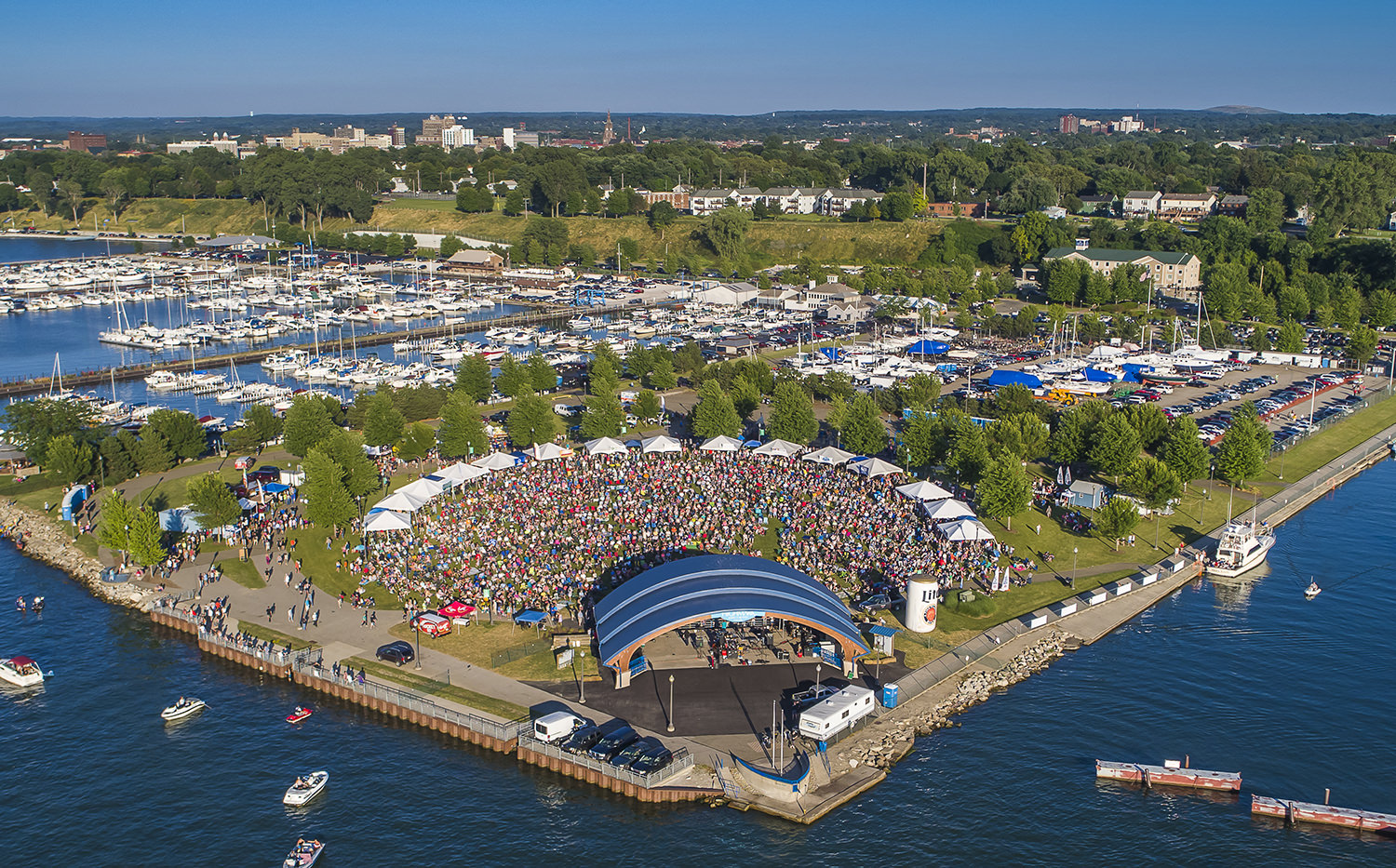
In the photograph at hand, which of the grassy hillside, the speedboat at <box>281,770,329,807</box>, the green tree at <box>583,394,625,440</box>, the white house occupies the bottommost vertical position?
the speedboat at <box>281,770,329,807</box>

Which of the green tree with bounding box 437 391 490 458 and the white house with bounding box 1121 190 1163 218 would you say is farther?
the white house with bounding box 1121 190 1163 218

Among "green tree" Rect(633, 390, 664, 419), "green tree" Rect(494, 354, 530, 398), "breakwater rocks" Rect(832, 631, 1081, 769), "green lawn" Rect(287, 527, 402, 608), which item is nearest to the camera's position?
"breakwater rocks" Rect(832, 631, 1081, 769)

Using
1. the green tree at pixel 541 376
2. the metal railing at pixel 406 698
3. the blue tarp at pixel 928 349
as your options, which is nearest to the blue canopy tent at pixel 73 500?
the metal railing at pixel 406 698

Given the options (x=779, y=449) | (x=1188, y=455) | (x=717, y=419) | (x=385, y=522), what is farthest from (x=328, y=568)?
(x=1188, y=455)

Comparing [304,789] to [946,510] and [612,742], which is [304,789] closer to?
[612,742]

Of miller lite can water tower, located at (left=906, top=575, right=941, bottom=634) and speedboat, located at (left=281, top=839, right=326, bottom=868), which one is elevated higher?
miller lite can water tower, located at (left=906, top=575, right=941, bottom=634)

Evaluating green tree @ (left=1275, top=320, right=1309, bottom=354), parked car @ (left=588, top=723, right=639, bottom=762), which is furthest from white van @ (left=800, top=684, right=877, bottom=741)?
green tree @ (left=1275, top=320, right=1309, bottom=354)

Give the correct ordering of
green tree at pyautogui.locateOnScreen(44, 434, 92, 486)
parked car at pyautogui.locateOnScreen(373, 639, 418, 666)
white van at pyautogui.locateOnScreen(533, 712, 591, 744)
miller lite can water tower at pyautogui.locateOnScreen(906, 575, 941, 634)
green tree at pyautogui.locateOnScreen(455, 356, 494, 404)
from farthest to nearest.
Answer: green tree at pyautogui.locateOnScreen(455, 356, 494, 404), green tree at pyautogui.locateOnScreen(44, 434, 92, 486), miller lite can water tower at pyautogui.locateOnScreen(906, 575, 941, 634), parked car at pyautogui.locateOnScreen(373, 639, 418, 666), white van at pyautogui.locateOnScreen(533, 712, 591, 744)

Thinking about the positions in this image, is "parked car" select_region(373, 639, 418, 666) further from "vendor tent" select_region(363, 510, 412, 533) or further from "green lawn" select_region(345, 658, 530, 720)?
"vendor tent" select_region(363, 510, 412, 533)

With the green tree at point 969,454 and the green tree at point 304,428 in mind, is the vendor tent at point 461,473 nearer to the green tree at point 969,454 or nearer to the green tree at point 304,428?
the green tree at point 304,428
